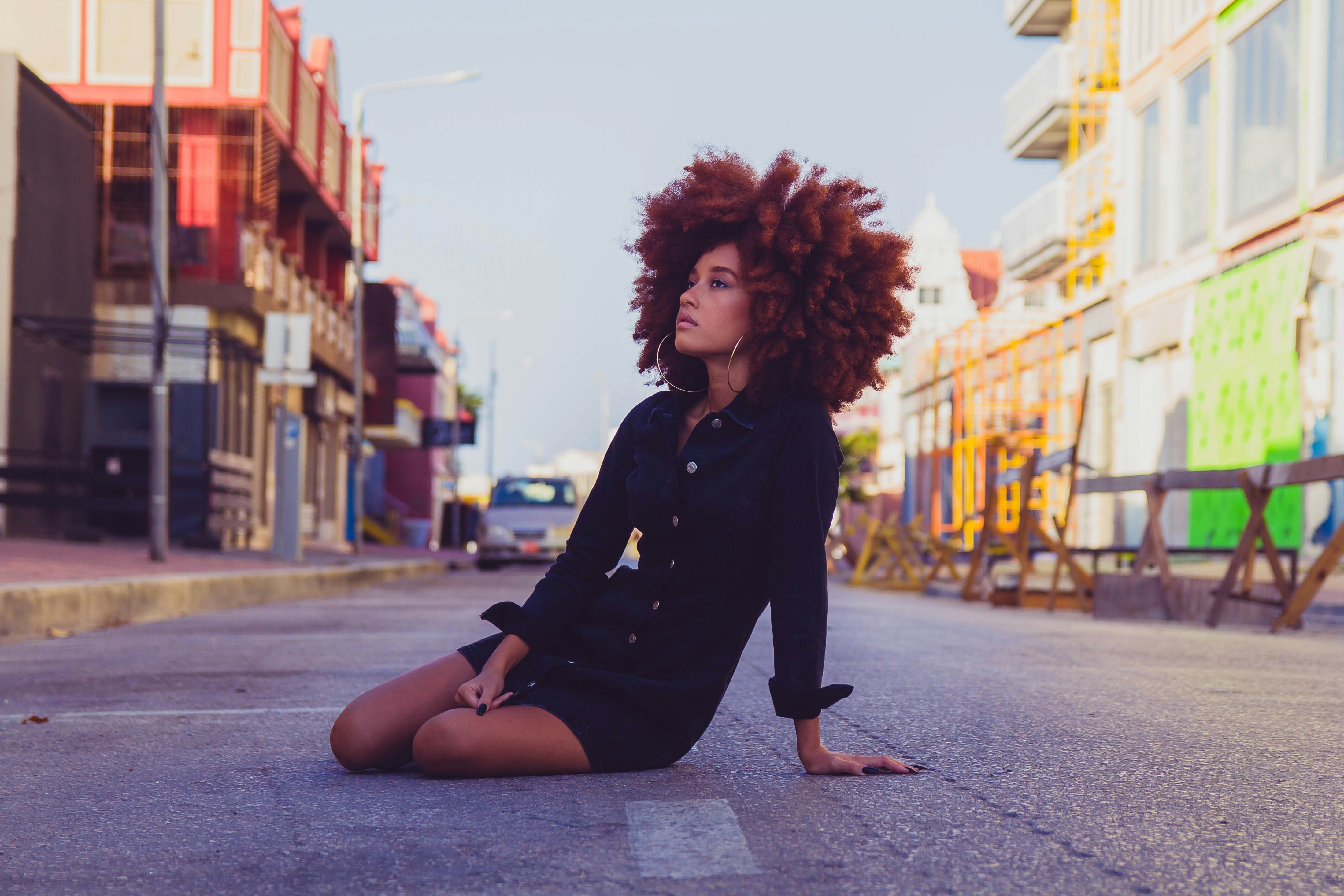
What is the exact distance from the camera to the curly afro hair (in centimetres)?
370

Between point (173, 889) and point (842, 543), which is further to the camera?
point (842, 543)

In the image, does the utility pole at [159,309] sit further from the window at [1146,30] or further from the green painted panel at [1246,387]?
the window at [1146,30]

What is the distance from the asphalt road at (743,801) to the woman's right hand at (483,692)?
0.19m

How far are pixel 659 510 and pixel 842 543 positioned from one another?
2093cm

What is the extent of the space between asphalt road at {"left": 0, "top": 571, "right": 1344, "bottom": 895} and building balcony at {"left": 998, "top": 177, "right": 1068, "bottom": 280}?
2402cm

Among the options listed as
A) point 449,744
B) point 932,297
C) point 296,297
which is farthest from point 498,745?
point 932,297

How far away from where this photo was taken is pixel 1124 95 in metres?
25.3

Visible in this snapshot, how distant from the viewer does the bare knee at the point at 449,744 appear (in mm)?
3525

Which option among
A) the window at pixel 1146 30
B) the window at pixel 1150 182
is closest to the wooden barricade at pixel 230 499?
the window at pixel 1150 182

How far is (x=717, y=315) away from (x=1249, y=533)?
7982mm

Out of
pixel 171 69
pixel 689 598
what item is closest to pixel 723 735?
pixel 689 598

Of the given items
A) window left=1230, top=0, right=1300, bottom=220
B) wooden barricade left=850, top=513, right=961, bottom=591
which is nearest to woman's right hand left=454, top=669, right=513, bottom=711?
wooden barricade left=850, top=513, right=961, bottom=591

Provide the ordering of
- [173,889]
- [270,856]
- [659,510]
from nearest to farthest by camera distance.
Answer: [173,889] → [270,856] → [659,510]

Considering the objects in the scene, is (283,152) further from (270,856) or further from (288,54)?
(270,856)
